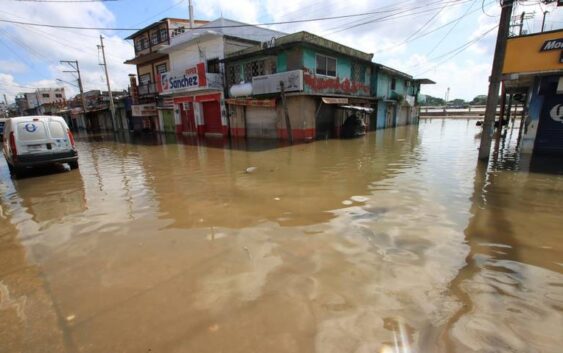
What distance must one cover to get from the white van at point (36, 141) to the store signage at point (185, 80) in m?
12.4

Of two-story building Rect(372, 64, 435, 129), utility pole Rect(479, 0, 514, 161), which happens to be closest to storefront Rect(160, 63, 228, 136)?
two-story building Rect(372, 64, 435, 129)

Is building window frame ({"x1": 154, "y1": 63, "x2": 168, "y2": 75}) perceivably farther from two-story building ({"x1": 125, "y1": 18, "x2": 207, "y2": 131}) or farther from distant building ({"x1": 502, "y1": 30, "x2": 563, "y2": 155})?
distant building ({"x1": 502, "y1": 30, "x2": 563, "y2": 155})

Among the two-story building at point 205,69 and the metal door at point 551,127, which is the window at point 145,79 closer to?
the two-story building at point 205,69

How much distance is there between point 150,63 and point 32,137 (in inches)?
989

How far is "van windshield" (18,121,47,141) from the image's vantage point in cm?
930

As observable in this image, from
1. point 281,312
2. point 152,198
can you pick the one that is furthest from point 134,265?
point 152,198

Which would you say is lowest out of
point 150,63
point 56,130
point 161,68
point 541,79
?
point 56,130

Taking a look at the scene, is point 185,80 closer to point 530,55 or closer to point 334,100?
point 334,100

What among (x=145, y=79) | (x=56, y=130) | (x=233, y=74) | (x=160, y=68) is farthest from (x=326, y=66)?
(x=145, y=79)

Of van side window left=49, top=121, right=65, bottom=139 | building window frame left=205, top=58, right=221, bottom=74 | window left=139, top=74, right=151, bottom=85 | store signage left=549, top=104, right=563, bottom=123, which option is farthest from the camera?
window left=139, top=74, right=151, bottom=85

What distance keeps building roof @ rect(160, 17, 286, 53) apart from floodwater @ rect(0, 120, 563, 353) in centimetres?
1679

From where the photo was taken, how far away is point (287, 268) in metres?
3.74

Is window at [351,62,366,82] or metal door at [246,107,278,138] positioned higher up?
window at [351,62,366,82]

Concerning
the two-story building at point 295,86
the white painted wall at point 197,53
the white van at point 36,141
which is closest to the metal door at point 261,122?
the two-story building at point 295,86
